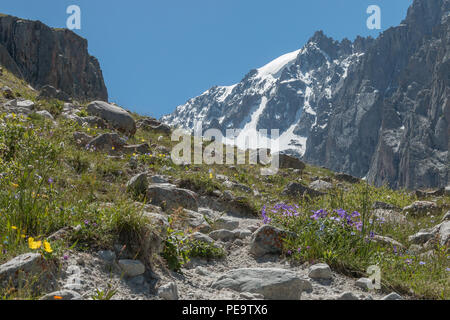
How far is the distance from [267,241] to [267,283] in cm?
155

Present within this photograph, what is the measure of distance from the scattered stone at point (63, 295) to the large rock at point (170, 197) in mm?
3737

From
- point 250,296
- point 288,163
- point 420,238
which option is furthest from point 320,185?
point 250,296

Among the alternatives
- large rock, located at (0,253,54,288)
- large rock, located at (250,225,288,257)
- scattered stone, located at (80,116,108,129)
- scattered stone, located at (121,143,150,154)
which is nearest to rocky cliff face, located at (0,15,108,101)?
scattered stone, located at (80,116,108,129)

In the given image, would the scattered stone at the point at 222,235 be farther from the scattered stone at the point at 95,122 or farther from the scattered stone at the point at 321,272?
the scattered stone at the point at 95,122

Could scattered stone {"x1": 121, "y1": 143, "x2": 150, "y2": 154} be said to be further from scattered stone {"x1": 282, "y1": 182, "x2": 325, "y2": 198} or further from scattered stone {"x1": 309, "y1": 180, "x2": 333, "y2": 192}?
scattered stone {"x1": 309, "y1": 180, "x2": 333, "y2": 192}

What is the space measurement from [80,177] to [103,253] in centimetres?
354

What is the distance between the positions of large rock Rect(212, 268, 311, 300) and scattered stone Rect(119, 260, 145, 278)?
87cm

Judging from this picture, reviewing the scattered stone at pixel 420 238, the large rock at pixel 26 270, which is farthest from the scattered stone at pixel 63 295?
the scattered stone at pixel 420 238

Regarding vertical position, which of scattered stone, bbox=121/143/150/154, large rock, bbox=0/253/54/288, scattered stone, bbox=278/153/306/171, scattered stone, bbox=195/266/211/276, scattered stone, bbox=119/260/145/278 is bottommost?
scattered stone, bbox=195/266/211/276

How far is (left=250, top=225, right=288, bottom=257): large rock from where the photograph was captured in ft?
17.4

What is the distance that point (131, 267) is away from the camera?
3561 mm

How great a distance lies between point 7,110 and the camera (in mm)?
9844
